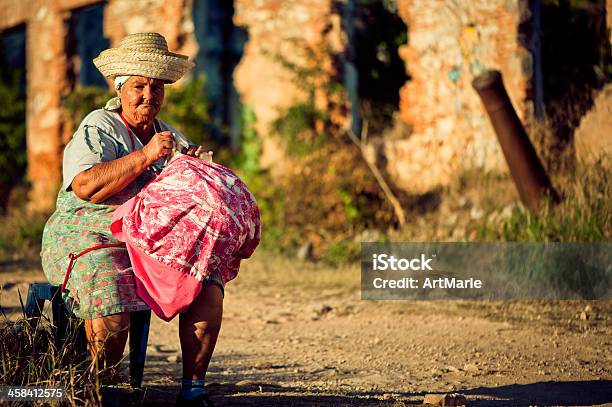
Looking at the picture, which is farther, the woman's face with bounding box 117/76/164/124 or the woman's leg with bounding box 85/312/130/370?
the woman's face with bounding box 117/76/164/124

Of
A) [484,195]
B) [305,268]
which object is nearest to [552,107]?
[484,195]

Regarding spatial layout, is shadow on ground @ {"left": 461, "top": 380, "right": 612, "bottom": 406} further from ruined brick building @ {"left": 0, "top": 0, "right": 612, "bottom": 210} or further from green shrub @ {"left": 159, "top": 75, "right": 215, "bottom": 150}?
green shrub @ {"left": 159, "top": 75, "right": 215, "bottom": 150}

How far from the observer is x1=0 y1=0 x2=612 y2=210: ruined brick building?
29.9ft

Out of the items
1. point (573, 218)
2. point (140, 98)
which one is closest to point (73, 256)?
point (140, 98)

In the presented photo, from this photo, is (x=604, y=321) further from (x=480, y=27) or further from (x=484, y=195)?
(x=480, y=27)

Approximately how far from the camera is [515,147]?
7.05m

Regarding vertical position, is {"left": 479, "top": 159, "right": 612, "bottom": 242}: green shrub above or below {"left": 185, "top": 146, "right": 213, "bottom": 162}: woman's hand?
below

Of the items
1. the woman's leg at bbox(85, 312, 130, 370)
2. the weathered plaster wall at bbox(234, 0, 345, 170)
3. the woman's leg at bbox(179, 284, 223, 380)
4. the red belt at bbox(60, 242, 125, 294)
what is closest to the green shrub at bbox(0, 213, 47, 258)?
the weathered plaster wall at bbox(234, 0, 345, 170)

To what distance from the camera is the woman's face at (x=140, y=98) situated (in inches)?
135

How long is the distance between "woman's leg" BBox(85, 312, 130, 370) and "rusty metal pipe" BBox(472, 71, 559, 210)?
4.57 m

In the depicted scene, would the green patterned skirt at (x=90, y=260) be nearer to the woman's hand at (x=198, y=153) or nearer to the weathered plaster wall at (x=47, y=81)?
the woman's hand at (x=198, y=153)

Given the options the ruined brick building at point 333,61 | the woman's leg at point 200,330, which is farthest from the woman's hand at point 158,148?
the ruined brick building at point 333,61

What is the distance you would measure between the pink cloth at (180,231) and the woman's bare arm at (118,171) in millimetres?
75

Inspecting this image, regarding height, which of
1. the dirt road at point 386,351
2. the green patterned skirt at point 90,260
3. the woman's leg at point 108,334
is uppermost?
the green patterned skirt at point 90,260
